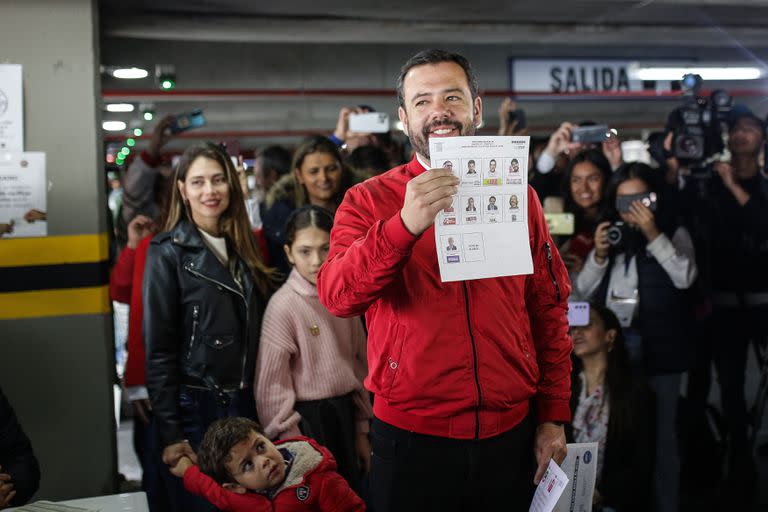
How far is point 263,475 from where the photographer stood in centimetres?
262

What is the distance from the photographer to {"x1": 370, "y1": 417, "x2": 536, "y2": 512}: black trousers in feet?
6.46

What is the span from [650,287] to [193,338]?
2.02 metres

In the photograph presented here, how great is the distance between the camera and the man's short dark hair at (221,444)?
2660 mm

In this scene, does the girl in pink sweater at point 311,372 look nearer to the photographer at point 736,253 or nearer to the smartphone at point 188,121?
the smartphone at point 188,121

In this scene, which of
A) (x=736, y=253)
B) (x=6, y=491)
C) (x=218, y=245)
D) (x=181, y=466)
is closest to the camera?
(x=6, y=491)

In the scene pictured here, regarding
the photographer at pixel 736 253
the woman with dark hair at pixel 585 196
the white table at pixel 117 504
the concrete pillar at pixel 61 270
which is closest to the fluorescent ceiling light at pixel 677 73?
the photographer at pixel 736 253

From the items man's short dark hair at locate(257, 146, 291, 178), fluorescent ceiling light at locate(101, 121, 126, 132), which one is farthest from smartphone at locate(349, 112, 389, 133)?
fluorescent ceiling light at locate(101, 121, 126, 132)

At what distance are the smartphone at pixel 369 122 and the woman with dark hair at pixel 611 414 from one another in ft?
4.92

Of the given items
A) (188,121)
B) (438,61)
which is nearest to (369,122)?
(188,121)

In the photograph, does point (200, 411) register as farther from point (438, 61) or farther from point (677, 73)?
point (677, 73)

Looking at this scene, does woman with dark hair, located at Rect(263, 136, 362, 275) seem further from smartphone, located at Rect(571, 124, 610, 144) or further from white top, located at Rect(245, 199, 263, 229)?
smartphone, located at Rect(571, 124, 610, 144)

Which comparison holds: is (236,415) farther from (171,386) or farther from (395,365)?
(395,365)

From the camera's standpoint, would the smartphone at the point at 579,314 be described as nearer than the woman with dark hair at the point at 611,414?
No

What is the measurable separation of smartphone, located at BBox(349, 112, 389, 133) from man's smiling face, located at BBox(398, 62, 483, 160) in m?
2.22
